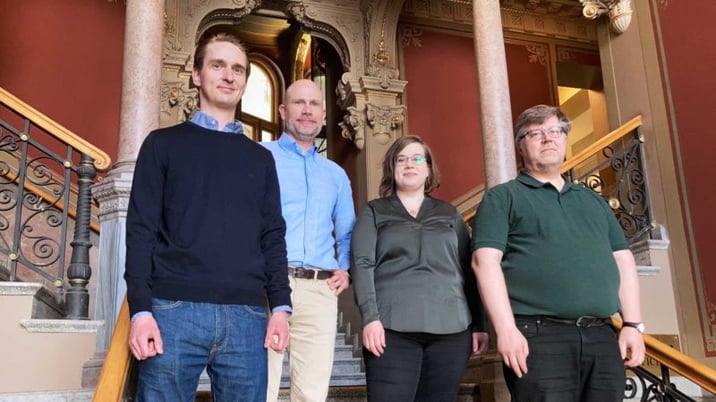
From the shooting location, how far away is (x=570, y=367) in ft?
6.14

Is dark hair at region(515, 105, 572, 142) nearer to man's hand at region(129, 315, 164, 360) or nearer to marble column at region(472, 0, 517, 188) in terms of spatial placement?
man's hand at region(129, 315, 164, 360)

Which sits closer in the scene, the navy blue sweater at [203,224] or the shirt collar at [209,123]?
the navy blue sweater at [203,224]

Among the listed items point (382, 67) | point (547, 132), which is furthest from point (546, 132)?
point (382, 67)

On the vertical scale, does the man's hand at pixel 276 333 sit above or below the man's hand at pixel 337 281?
below

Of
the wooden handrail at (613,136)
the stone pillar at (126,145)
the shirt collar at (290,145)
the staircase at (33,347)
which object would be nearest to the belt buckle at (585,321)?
the shirt collar at (290,145)

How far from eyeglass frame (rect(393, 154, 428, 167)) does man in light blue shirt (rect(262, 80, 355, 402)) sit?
0.83 ft

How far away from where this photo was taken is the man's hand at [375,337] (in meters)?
1.96

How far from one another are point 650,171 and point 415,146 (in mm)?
3212

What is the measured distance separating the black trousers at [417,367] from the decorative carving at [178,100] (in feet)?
16.2

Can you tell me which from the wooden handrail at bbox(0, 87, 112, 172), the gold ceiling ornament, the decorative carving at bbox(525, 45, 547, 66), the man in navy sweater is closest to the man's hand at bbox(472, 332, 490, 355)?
the man in navy sweater

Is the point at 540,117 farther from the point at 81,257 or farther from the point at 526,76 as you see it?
the point at 526,76

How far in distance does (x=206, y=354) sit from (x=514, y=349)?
32.9 inches

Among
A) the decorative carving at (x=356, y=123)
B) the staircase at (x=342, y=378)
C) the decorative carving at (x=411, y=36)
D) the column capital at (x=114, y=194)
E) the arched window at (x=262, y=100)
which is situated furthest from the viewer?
the arched window at (x=262, y=100)

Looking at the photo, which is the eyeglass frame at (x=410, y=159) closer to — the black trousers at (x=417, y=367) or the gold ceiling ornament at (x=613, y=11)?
the black trousers at (x=417, y=367)
